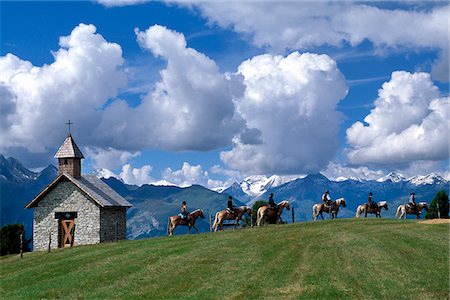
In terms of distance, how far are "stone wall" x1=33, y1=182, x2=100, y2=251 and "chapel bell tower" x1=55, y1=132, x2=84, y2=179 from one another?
3.62 meters

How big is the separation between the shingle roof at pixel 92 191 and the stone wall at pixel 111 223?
33.0 inches

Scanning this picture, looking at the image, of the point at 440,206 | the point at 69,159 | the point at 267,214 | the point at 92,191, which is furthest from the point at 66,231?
the point at 440,206

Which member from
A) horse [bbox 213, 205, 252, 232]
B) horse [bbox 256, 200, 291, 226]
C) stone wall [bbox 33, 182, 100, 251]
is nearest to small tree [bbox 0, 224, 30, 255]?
stone wall [bbox 33, 182, 100, 251]

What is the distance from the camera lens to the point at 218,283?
30.8 metres

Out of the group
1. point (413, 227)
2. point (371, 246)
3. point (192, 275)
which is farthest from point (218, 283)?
point (413, 227)

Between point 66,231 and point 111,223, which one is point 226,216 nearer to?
point 111,223

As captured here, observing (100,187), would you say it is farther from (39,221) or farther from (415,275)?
(415,275)

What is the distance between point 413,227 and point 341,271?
1637 cm

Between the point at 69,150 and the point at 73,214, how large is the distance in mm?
9200

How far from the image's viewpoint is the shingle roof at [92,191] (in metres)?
65.9

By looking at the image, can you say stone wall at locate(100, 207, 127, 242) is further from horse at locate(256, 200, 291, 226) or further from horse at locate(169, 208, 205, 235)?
horse at locate(256, 200, 291, 226)

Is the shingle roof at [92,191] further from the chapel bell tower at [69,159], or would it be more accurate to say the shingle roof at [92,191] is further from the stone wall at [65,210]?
the chapel bell tower at [69,159]

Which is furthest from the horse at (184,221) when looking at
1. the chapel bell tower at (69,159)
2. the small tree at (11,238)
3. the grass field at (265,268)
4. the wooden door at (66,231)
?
the small tree at (11,238)

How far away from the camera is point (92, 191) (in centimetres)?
6706
